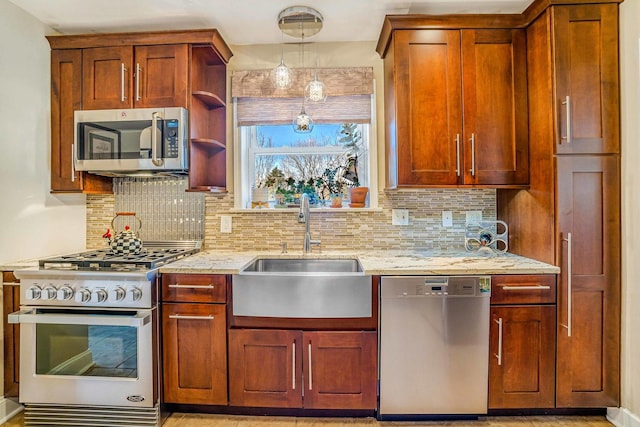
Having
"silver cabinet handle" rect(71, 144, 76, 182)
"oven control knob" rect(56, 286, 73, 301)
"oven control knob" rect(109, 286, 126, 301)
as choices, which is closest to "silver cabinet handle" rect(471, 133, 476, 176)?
"oven control knob" rect(109, 286, 126, 301)

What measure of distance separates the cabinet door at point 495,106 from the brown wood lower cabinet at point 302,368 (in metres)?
1.26

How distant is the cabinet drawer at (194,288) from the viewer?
5.98 feet

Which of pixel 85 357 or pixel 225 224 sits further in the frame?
pixel 225 224

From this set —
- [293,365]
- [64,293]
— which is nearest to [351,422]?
[293,365]

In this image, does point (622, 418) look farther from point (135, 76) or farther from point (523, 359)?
point (135, 76)

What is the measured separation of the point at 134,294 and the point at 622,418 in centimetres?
272

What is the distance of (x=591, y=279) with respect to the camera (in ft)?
5.86

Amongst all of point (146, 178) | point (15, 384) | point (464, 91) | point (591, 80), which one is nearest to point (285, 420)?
point (15, 384)

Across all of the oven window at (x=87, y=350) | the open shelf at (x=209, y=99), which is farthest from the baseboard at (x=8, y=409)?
the open shelf at (x=209, y=99)

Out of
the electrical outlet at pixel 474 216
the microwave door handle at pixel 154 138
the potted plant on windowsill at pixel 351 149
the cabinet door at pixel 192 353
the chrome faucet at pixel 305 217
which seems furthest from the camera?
the potted plant on windowsill at pixel 351 149

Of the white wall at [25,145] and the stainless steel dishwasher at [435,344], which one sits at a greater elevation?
the white wall at [25,145]

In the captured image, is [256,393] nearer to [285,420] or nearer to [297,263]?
[285,420]

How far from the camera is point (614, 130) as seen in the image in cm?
178

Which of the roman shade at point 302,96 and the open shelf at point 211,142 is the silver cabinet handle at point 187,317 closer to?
the open shelf at point 211,142
